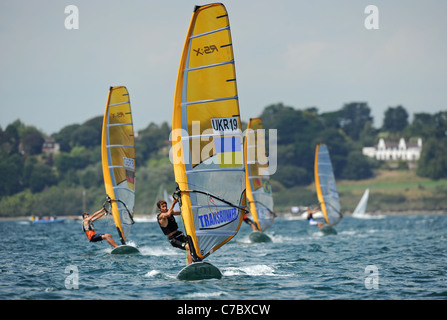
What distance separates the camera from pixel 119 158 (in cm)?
2761

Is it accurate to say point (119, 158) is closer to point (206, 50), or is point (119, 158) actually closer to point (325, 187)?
point (206, 50)

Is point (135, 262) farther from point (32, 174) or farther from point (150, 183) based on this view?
point (32, 174)

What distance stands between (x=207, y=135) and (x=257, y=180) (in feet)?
60.1

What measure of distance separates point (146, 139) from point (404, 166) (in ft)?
194

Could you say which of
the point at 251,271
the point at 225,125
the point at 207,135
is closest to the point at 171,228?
the point at 207,135

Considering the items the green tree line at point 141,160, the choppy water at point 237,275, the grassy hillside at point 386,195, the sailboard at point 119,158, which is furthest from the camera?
the grassy hillside at point 386,195

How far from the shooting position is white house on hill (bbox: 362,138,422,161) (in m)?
184

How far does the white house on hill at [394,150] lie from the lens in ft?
603

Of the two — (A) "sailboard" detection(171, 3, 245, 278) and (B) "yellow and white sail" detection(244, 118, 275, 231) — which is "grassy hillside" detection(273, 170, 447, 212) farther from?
(A) "sailboard" detection(171, 3, 245, 278)

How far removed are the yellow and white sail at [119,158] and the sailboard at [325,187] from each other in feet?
55.5

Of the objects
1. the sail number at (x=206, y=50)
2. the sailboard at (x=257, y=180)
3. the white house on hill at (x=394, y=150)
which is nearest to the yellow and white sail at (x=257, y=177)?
the sailboard at (x=257, y=180)

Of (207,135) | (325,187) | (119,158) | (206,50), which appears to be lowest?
(325,187)

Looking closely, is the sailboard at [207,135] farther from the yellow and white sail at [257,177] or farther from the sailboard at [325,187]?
the sailboard at [325,187]
